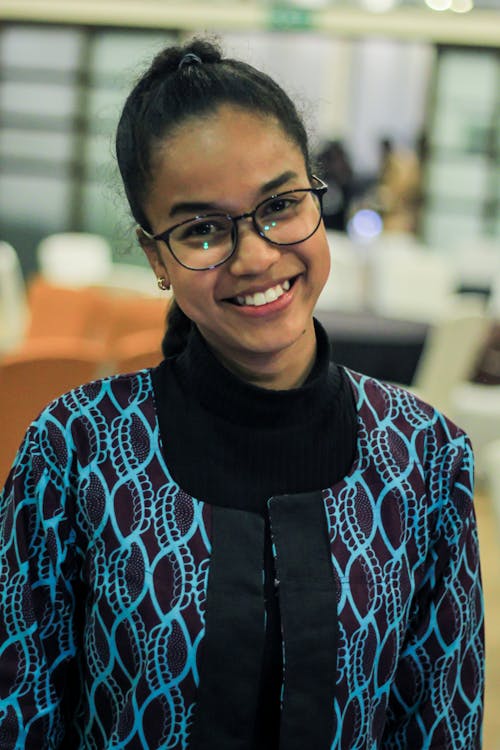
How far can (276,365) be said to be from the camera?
137 cm

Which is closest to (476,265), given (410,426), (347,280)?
(347,280)

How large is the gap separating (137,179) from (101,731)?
697 mm

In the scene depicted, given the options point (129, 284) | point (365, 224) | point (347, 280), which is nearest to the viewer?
point (129, 284)

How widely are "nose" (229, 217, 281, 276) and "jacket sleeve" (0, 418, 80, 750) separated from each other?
0.31 m

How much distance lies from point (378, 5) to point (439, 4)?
610 millimetres

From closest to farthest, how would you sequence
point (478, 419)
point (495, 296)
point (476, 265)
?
point (478, 419)
point (495, 296)
point (476, 265)

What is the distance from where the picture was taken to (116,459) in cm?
134

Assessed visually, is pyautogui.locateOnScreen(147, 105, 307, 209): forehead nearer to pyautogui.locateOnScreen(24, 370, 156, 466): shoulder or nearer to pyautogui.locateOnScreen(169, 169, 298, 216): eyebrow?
pyautogui.locateOnScreen(169, 169, 298, 216): eyebrow

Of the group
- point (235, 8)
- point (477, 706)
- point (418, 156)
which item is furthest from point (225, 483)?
point (418, 156)

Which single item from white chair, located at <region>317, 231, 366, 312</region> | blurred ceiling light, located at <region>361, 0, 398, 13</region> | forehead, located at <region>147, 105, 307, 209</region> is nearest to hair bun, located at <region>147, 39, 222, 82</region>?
forehead, located at <region>147, 105, 307, 209</region>

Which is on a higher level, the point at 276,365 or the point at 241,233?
the point at 241,233

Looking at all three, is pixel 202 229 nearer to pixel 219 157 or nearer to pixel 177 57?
pixel 219 157

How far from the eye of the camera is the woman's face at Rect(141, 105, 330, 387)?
1287mm

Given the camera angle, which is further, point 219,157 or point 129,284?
point 129,284
